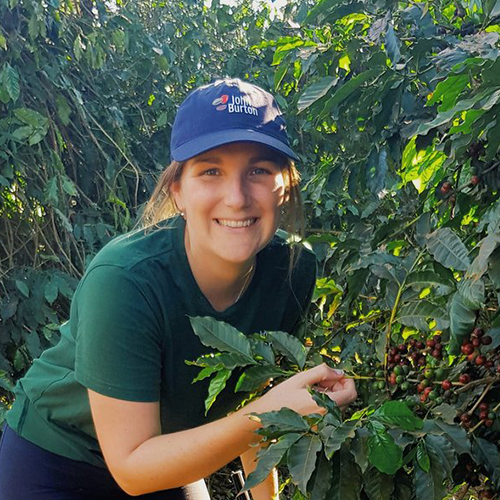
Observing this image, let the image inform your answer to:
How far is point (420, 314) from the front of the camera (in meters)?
1.08

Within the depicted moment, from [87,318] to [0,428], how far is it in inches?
55.2

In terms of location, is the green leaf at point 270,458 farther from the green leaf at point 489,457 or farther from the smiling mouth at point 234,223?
the smiling mouth at point 234,223

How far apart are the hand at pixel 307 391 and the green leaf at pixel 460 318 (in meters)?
0.22

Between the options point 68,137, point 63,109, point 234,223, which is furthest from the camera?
point 68,137

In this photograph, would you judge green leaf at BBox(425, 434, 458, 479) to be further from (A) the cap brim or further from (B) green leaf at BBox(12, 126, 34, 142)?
(B) green leaf at BBox(12, 126, 34, 142)

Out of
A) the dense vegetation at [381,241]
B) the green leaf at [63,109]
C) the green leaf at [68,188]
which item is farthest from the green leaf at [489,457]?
the green leaf at [63,109]

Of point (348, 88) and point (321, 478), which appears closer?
point (321, 478)

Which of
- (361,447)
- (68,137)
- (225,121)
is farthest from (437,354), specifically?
(68,137)

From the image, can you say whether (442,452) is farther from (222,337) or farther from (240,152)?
(240,152)

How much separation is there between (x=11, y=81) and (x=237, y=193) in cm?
174

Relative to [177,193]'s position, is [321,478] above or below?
below

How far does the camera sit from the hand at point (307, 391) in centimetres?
106

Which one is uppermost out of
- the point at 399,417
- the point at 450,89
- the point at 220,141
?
the point at 450,89

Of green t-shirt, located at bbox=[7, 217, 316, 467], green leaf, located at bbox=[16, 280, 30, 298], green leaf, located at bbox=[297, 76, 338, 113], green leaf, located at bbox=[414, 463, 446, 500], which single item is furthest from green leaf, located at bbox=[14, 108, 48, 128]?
green leaf, located at bbox=[414, 463, 446, 500]
